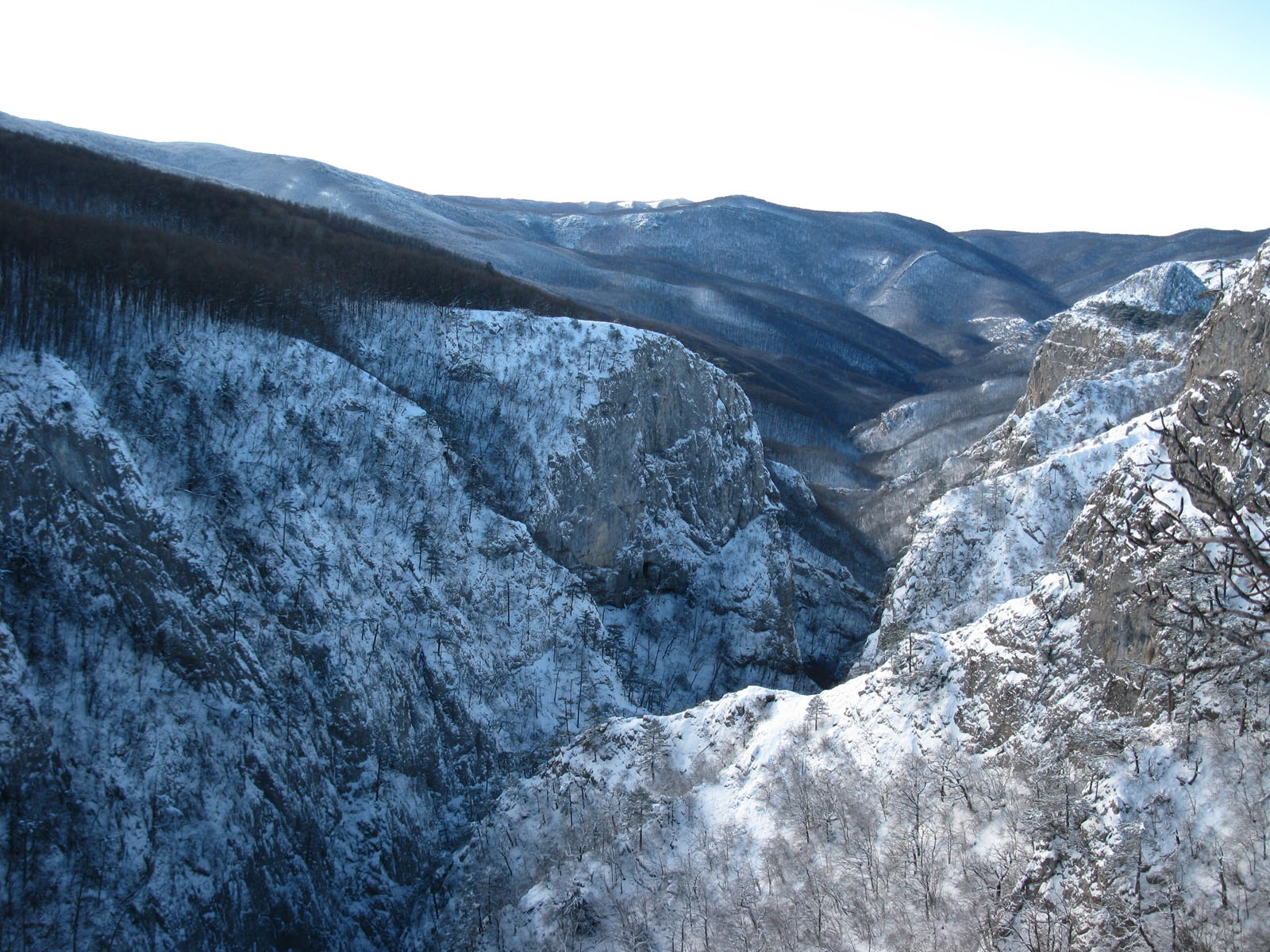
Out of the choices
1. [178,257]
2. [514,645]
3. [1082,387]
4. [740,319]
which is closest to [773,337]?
[740,319]

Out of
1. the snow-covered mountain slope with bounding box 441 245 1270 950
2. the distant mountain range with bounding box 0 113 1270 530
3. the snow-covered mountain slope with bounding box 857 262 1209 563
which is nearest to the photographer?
the snow-covered mountain slope with bounding box 441 245 1270 950

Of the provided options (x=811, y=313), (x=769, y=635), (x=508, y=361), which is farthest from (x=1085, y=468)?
(x=811, y=313)

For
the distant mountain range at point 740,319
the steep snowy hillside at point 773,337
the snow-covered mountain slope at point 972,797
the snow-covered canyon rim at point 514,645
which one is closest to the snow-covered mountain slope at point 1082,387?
the steep snowy hillside at point 773,337

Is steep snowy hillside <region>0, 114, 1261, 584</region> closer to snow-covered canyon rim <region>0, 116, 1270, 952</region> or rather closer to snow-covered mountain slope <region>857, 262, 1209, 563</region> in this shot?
snow-covered mountain slope <region>857, 262, 1209, 563</region>

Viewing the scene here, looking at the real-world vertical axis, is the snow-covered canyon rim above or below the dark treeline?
below

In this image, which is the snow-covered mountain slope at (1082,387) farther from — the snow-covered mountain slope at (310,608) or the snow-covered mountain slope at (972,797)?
the snow-covered mountain slope at (972,797)

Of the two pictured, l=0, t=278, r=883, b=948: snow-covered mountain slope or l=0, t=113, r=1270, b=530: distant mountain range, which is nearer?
l=0, t=278, r=883, b=948: snow-covered mountain slope

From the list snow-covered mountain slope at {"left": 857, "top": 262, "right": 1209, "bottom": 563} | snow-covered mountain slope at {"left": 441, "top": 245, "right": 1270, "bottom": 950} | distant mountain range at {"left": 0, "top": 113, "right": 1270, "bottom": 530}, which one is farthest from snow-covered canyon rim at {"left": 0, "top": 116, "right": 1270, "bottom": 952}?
distant mountain range at {"left": 0, "top": 113, "right": 1270, "bottom": 530}

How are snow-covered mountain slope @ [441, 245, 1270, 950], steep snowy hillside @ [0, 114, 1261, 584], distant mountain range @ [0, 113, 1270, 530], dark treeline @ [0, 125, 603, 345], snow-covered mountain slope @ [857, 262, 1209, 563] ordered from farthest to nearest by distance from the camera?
distant mountain range @ [0, 113, 1270, 530]
steep snowy hillside @ [0, 114, 1261, 584]
snow-covered mountain slope @ [857, 262, 1209, 563]
dark treeline @ [0, 125, 603, 345]
snow-covered mountain slope @ [441, 245, 1270, 950]
